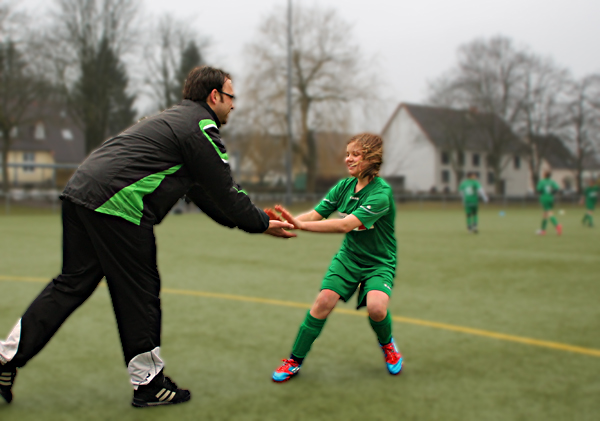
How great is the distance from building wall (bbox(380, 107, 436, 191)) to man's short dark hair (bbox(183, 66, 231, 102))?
196ft

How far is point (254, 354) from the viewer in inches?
245

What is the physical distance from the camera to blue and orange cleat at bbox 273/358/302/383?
2.57m

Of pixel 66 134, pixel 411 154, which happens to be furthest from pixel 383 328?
pixel 66 134

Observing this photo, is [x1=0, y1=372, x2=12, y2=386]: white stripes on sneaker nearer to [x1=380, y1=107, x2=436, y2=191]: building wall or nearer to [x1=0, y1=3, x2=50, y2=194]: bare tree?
[x1=0, y1=3, x2=50, y2=194]: bare tree

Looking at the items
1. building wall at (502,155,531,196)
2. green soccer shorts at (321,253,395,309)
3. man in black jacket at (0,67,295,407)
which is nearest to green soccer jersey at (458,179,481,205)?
green soccer shorts at (321,253,395,309)

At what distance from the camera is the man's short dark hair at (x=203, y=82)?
2.47 m

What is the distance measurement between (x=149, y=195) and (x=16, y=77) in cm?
3708

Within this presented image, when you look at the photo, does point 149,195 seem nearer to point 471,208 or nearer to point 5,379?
point 5,379

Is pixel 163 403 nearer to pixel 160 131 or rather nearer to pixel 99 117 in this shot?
pixel 160 131

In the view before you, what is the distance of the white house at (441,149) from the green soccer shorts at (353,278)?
50379mm

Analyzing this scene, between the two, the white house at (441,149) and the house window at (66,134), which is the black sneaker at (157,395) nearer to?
the white house at (441,149)

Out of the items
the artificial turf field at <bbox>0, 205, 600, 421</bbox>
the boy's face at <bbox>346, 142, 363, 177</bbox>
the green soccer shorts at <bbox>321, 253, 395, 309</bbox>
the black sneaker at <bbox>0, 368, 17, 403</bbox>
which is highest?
the boy's face at <bbox>346, 142, 363, 177</bbox>

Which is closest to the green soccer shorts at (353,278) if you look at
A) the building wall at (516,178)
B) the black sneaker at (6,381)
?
the black sneaker at (6,381)

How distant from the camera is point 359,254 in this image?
2828 millimetres
